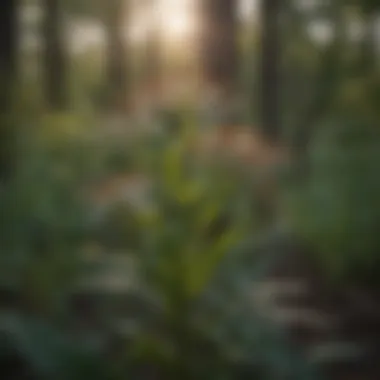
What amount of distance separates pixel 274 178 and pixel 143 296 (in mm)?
287

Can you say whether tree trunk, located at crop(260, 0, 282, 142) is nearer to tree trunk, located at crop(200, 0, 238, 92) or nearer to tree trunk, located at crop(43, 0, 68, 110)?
tree trunk, located at crop(200, 0, 238, 92)

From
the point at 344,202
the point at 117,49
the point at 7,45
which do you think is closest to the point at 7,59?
the point at 7,45

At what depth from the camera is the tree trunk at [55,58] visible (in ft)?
4.11

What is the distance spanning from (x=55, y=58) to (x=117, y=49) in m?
0.10

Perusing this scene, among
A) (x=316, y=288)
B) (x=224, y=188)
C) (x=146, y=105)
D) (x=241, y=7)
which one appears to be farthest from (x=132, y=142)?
(x=316, y=288)

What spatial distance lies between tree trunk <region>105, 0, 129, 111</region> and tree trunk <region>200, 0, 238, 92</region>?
13cm

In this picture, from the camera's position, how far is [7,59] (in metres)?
1.28

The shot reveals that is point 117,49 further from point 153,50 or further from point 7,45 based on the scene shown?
point 7,45

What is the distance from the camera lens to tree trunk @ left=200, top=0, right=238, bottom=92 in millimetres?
1237

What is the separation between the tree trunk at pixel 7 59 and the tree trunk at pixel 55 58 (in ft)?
0.18

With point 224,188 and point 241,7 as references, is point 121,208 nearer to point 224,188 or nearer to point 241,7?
point 224,188

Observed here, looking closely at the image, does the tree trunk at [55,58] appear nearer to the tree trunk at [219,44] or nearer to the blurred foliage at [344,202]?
the tree trunk at [219,44]

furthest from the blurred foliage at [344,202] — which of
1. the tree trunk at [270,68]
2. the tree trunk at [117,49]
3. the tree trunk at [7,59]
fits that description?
the tree trunk at [7,59]

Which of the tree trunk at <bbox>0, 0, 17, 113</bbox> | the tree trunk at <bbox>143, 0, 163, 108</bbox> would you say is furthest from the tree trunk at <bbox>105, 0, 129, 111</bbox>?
the tree trunk at <bbox>0, 0, 17, 113</bbox>
